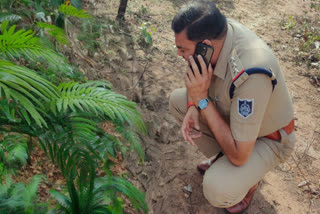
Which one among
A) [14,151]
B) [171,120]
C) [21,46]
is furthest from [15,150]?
[171,120]

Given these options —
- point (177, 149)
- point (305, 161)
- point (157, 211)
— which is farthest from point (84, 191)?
point (305, 161)

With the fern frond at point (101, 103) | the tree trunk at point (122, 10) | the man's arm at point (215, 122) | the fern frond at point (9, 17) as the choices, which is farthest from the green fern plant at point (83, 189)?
the tree trunk at point (122, 10)

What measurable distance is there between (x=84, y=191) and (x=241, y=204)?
1243mm

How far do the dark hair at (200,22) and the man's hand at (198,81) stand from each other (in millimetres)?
162

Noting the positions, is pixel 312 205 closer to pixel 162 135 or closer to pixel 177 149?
pixel 177 149

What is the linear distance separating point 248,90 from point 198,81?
1.19 ft

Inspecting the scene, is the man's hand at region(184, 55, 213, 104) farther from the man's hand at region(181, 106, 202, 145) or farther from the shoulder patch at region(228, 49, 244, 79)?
the man's hand at region(181, 106, 202, 145)

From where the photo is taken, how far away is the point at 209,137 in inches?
97.6

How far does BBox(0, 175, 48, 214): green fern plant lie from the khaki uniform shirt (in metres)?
1.15

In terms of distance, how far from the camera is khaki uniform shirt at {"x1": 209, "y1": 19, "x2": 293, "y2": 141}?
1.81m

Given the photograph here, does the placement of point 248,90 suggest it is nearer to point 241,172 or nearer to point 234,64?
point 234,64

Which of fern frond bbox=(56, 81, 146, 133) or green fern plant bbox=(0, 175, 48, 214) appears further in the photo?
fern frond bbox=(56, 81, 146, 133)

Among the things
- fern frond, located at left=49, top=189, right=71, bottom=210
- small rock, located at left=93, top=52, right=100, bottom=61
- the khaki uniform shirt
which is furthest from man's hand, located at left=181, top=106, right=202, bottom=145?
small rock, located at left=93, top=52, right=100, bottom=61

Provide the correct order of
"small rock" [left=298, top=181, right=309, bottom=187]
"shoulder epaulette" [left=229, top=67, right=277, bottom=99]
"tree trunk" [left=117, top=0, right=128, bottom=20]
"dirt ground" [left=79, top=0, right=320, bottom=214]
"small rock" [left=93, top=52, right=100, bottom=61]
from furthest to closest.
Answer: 1. "tree trunk" [left=117, top=0, right=128, bottom=20]
2. "small rock" [left=93, top=52, right=100, bottom=61]
3. "small rock" [left=298, top=181, right=309, bottom=187]
4. "dirt ground" [left=79, top=0, right=320, bottom=214]
5. "shoulder epaulette" [left=229, top=67, right=277, bottom=99]
